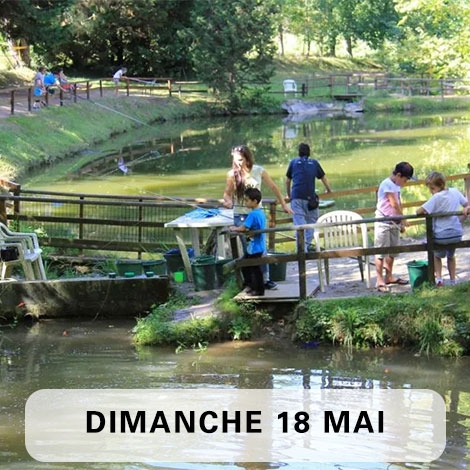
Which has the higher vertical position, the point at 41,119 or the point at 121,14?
the point at 121,14

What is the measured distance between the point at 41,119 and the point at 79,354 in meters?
24.4

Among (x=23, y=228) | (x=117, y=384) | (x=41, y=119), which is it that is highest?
(x=41, y=119)

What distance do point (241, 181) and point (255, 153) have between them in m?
22.6

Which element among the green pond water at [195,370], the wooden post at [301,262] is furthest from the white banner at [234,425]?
the wooden post at [301,262]

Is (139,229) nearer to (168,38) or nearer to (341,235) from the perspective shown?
(341,235)

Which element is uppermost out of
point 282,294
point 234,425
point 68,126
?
point 68,126

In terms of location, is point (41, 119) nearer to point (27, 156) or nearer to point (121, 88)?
point (27, 156)

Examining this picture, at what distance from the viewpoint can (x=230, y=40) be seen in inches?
2002

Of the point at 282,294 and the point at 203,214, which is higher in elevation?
the point at 203,214

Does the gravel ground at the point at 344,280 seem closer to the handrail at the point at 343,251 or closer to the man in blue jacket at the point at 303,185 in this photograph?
the handrail at the point at 343,251

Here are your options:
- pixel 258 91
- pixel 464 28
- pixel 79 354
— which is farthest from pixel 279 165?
pixel 258 91

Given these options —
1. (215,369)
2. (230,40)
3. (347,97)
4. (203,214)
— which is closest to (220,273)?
(203,214)

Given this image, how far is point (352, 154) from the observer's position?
3291 centimetres

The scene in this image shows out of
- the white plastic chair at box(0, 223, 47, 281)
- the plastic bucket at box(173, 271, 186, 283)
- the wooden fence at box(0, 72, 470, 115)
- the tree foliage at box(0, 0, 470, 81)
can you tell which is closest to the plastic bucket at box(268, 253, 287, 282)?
the plastic bucket at box(173, 271, 186, 283)
